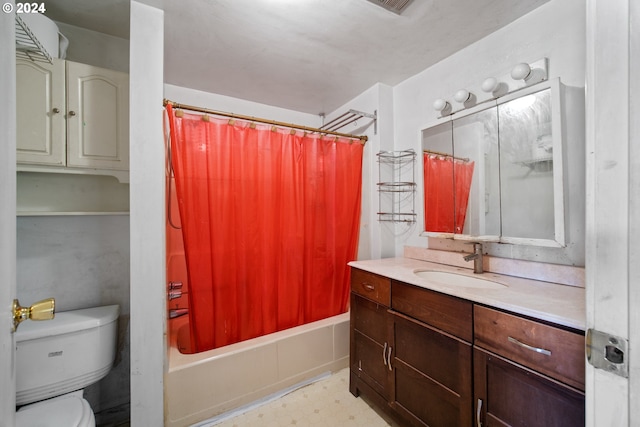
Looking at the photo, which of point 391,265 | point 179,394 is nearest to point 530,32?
point 391,265

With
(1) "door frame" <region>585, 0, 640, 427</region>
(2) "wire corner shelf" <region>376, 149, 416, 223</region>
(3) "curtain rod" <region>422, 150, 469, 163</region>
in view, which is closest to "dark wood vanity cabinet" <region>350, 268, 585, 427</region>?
(1) "door frame" <region>585, 0, 640, 427</region>

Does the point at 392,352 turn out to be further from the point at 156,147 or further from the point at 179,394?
the point at 156,147

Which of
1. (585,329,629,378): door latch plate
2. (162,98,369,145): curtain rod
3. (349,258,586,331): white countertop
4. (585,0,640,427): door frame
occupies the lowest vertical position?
(349,258,586,331): white countertop

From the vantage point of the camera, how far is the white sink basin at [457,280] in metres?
1.39

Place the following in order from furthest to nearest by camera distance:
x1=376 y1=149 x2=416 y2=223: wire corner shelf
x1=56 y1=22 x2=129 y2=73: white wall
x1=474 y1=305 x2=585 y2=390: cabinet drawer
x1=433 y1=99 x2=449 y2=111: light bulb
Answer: x1=376 y1=149 x2=416 y2=223: wire corner shelf < x1=433 y1=99 x2=449 y2=111: light bulb < x1=56 y1=22 x2=129 y2=73: white wall < x1=474 y1=305 x2=585 y2=390: cabinet drawer

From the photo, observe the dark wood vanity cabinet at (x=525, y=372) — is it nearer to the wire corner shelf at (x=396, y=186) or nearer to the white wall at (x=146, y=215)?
the wire corner shelf at (x=396, y=186)

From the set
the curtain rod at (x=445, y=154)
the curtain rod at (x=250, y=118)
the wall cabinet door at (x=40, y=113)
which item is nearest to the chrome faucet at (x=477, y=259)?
the curtain rod at (x=445, y=154)

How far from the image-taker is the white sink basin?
139cm

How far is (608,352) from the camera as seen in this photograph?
486 mm

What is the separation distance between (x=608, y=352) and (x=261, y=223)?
65.5 inches

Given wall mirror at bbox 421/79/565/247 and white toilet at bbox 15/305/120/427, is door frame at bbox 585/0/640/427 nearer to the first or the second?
wall mirror at bbox 421/79/565/247

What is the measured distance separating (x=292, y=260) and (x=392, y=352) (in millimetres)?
918

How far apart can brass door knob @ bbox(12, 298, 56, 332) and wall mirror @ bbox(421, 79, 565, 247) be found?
1.83 meters

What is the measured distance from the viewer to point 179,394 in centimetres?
144
